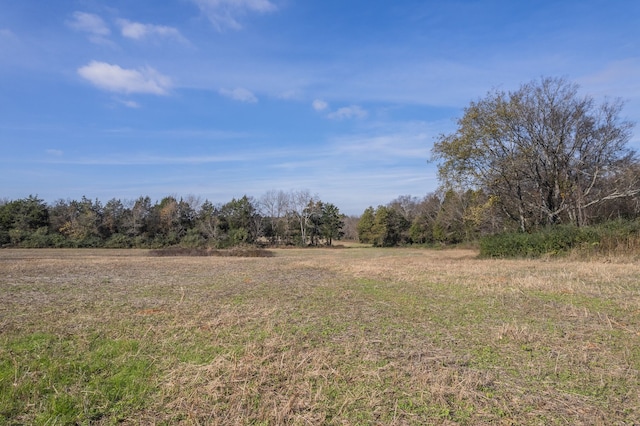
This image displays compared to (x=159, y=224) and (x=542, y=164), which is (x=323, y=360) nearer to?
(x=542, y=164)

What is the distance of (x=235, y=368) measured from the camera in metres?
3.88

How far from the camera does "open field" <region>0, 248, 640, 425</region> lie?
10.2 feet

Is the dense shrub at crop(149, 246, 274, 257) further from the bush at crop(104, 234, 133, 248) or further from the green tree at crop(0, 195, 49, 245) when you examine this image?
the green tree at crop(0, 195, 49, 245)

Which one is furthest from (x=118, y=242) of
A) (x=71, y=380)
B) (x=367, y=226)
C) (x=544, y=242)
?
(x=71, y=380)

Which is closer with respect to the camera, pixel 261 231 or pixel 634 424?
pixel 634 424

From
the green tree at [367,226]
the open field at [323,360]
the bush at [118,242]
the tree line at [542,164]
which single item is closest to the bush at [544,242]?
the tree line at [542,164]

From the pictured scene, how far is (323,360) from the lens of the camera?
416 centimetres

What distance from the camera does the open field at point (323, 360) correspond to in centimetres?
310

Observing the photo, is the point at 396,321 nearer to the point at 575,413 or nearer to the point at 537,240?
the point at 575,413

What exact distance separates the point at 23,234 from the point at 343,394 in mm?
53744

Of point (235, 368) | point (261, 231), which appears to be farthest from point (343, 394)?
point (261, 231)

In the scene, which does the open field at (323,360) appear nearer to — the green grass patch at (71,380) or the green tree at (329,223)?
the green grass patch at (71,380)

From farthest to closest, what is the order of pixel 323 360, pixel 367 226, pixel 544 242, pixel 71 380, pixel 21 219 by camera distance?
1. pixel 367 226
2. pixel 21 219
3. pixel 544 242
4. pixel 323 360
5. pixel 71 380

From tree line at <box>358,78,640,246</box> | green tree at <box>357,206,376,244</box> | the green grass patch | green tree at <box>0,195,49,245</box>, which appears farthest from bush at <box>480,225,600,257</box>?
green tree at <box>0,195,49,245</box>
